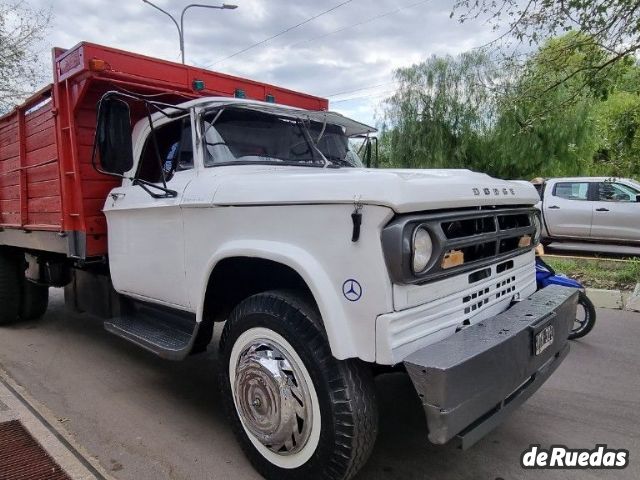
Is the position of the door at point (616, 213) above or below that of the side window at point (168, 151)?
below

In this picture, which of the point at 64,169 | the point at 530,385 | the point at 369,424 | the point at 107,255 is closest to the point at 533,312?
the point at 530,385

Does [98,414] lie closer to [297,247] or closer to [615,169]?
[297,247]

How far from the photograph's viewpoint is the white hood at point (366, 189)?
2.11m

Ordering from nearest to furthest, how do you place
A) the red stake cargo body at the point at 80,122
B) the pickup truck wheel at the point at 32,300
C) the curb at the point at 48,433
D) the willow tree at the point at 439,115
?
the curb at the point at 48,433, the red stake cargo body at the point at 80,122, the pickup truck wheel at the point at 32,300, the willow tree at the point at 439,115

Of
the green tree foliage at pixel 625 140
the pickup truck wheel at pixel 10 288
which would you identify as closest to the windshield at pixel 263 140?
the pickup truck wheel at pixel 10 288

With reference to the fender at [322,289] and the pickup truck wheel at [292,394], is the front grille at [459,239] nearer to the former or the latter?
the fender at [322,289]

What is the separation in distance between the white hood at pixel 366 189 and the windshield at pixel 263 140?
0.27 metres

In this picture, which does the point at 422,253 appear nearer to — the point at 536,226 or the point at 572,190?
the point at 536,226

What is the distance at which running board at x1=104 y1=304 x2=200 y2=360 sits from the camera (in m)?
3.16

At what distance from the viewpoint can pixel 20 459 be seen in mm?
2807

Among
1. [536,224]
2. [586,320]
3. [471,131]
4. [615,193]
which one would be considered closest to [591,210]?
[615,193]

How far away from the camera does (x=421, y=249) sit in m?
2.19

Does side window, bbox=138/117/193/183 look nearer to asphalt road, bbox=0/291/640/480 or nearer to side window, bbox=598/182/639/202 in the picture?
asphalt road, bbox=0/291/640/480

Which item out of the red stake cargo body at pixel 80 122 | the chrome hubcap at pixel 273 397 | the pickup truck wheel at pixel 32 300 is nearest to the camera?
the chrome hubcap at pixel 273 397
